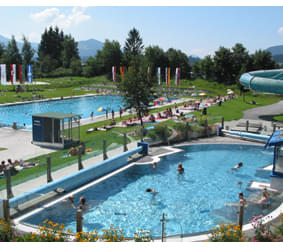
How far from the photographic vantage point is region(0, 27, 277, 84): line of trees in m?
66.3

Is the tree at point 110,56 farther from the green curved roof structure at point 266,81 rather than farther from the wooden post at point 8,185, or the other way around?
the wooden post at point 8,185

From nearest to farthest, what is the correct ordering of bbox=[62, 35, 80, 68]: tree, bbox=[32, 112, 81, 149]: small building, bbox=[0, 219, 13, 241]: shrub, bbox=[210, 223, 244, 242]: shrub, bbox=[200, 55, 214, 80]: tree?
bbox=[210, 223, 244, 242]: shrub < bbox=[0, 219, 13, 241]: shrub < bbox=[32, 112, 81, 149]: small building < bbox=[200, 55, 214, 80]: tree < bbox=[62, 35, 80, 68]: tree

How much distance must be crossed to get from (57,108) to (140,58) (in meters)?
32.5

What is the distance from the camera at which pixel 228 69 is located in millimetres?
66625

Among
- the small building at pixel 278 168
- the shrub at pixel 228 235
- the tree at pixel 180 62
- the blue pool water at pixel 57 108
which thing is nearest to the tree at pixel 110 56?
the tree at pixel 180 62

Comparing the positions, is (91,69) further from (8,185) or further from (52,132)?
(8,185)

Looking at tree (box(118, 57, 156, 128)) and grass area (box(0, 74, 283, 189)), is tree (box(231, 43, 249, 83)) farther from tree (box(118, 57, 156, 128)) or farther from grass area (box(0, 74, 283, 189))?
tree (box(118, 57, 156, 128))

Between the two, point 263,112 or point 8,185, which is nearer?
point 8,185

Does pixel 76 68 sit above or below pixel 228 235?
above

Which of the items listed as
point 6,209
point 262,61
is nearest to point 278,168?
point 6,209

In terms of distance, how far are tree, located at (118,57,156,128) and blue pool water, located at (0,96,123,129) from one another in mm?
13018

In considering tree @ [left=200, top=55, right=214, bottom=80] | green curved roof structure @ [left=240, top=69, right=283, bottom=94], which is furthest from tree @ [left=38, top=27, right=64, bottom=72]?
green curved roof structure @ [left=240, top=69, right=283, bottom=94]

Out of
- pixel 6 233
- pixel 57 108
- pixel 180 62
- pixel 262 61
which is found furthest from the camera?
pixel 180 62

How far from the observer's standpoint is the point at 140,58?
6944cm
